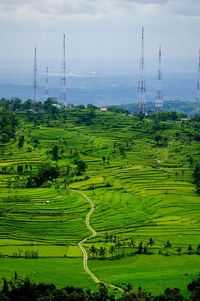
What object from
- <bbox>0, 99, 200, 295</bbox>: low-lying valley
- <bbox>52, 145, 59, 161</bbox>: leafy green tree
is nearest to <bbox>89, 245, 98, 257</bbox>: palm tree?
<bbox>0, 99, 200, 295</bbox>: low-lying valley

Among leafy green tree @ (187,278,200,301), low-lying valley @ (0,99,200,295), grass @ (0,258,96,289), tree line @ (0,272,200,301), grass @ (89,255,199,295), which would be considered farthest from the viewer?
low-lying valley @ (0,99,200,295)

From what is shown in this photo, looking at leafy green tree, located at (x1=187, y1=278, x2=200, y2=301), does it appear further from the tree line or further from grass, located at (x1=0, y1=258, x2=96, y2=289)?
grass, located at (x1=0, y1=258, x2=96, y2=289)

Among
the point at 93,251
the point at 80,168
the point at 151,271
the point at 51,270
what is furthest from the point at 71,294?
the point at 80,168

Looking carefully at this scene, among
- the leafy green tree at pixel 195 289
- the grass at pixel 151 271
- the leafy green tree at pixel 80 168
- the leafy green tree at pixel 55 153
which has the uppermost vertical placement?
the leafy green tree at pixel 55 153

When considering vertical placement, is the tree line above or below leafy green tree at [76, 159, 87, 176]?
below

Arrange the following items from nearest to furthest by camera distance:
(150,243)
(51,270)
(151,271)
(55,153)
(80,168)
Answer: (51,270), (151,271), (150,243), (80,168), (55,153)

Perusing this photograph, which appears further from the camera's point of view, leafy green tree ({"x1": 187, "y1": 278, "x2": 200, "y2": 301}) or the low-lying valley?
the low-lying valley

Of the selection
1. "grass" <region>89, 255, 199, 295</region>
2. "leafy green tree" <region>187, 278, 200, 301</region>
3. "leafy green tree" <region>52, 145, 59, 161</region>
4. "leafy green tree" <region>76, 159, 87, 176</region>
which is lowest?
"grass" <region>89, 255, 199, 295</region>

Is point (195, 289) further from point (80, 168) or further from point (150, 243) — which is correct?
point (80, 168)

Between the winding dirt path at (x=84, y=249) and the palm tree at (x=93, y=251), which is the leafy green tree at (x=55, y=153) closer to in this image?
the winding dirt path at (x=84, y=249)

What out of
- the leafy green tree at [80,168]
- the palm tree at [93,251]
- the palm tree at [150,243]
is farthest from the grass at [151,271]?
the leafy green tree at [80,168]
